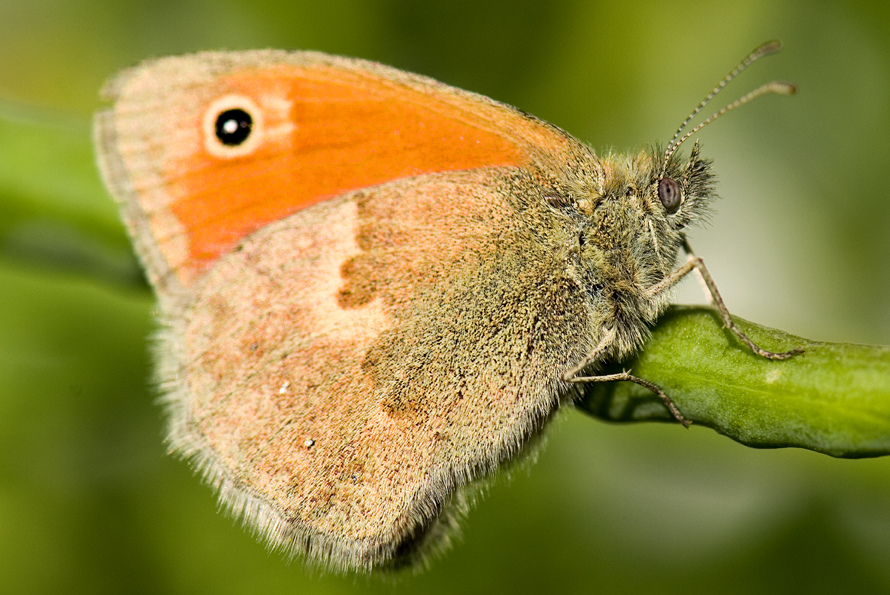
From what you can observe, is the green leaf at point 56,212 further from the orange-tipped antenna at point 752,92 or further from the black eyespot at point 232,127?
the orange-tipped antenna at point 752,92

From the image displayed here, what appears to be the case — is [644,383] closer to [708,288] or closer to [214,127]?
[708,288]

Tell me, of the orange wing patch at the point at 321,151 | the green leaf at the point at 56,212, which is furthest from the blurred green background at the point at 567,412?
the orange wing patch at the point at 321,151

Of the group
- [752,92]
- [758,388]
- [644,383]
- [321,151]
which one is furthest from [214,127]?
[758,388]

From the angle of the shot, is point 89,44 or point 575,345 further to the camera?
point 89,44

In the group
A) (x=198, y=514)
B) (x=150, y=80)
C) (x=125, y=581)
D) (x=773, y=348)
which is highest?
(x=150, y=80)

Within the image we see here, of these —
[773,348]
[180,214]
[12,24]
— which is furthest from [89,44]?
[773,348]

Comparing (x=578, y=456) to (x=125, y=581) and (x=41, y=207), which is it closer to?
(x=125, y=581)
